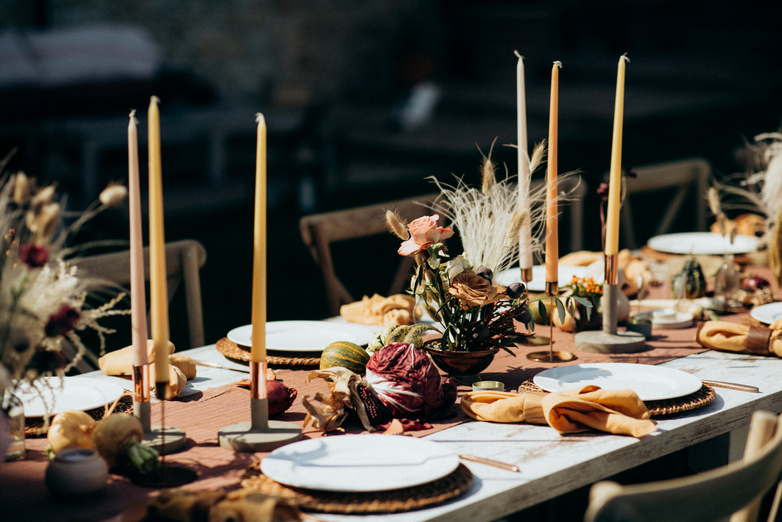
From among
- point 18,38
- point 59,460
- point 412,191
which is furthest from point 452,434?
point 18,38

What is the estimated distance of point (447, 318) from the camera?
5.22 feet

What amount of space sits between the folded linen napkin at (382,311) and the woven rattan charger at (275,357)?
26 centimetres

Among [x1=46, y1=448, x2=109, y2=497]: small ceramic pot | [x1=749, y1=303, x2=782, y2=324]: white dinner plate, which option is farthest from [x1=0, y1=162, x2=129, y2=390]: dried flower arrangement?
[x1=749, y1=303, x2=782, y2=324]: white dinner plate

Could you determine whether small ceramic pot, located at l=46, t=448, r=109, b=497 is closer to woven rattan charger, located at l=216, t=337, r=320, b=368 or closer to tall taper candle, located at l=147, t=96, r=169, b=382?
tall taper candle, located at l=147, t=96, r=169, b=382

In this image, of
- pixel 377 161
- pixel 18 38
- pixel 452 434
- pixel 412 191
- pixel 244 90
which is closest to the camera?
pixel 452 434

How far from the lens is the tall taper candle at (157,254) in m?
1.12

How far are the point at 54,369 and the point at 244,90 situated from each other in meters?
8.93

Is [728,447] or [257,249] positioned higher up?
[257,249]

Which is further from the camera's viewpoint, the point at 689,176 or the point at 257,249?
the point at 689,176

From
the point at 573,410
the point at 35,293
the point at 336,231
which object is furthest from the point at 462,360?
the point at 336,231

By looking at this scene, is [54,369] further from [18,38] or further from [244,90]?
[244,90]

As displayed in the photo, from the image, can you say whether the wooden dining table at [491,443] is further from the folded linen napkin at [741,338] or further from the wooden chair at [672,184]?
the wooden chair at [672,184]

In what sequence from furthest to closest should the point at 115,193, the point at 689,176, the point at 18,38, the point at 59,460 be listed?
the point at 18,38 → the point at 689,176 → the point at 59,460 → the point at 115,193

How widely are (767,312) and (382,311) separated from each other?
0.81 metres
